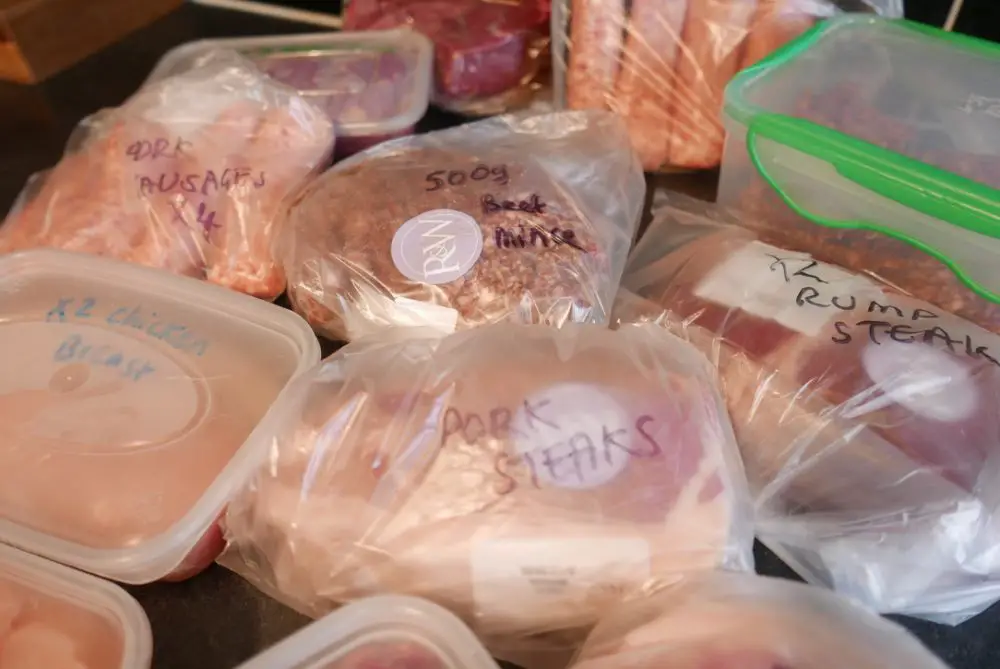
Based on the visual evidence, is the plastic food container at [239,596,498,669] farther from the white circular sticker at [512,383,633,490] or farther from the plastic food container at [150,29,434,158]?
the plastic food container at [150,29,434,158]

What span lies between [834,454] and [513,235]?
297 mm

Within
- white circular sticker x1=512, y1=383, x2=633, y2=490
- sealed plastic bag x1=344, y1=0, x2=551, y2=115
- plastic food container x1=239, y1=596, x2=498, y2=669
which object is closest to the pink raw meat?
sealed plastic bag x1=344, y1=0, x2=551, y2=115

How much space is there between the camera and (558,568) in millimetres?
463

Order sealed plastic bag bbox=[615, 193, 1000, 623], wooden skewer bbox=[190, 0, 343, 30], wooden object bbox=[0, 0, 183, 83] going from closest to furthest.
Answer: sealed plastic bag bbox=[615, 193, 1000, 623] < wooden object bbox=[0, 0, 183, 83] < wooden skewer bbox=[190, 0, 343, 30]

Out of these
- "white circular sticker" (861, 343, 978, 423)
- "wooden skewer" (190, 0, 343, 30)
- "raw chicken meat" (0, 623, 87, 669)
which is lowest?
"raw chicken meat" (0, 623, 87, 669)

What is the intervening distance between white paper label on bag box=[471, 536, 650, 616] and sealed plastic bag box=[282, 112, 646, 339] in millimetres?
209

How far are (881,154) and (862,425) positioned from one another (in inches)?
8.1

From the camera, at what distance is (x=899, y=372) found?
0.55m

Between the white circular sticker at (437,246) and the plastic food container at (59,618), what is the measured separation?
1.02ft

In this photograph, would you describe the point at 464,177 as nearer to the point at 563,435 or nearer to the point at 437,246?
the point at 437,246

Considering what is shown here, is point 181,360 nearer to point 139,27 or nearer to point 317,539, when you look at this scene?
point 317,539

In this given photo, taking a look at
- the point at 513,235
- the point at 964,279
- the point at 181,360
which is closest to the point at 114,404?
the point at 181,360

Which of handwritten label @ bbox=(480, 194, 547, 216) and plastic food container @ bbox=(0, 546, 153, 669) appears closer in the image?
plastic food container @ bbox=(0, 546, 153, 669)

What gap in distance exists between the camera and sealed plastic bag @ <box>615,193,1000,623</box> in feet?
1.65
